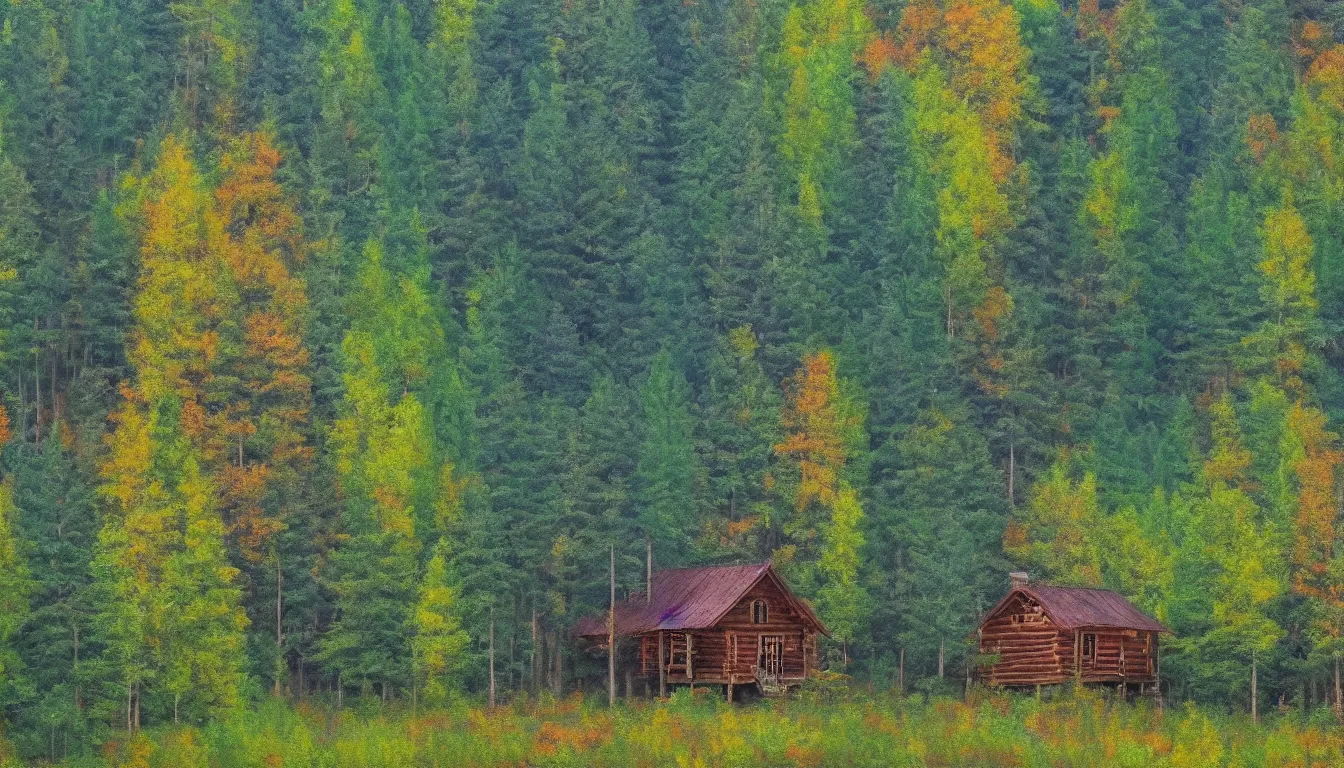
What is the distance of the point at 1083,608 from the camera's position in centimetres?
7656

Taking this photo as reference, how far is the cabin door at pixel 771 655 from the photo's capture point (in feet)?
253

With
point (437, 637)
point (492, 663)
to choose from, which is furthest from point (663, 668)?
point (437, 637)

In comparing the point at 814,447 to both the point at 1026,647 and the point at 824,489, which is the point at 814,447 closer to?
the point at 824,489

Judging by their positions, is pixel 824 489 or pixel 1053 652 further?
pixel 824 489

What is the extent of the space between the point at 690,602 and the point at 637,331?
25.0 meters

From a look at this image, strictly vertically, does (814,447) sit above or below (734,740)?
above

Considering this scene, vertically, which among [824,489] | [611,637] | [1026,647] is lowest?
[1026,647]

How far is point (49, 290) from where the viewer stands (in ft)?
303

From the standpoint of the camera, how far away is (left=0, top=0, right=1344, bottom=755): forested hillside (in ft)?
250

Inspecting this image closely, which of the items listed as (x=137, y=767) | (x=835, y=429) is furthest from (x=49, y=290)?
(x=137, y=767)

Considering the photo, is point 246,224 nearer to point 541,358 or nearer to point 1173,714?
point 541,358

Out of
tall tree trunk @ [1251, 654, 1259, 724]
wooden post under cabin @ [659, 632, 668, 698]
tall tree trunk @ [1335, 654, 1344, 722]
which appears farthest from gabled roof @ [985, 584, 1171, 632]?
wooden post under cabin @ [659, 632, 668, 698]

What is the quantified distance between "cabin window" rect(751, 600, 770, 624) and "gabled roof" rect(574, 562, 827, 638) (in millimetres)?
931

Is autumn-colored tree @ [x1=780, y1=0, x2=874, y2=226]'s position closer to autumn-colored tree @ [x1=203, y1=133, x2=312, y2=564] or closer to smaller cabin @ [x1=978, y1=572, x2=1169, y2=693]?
autumn-colored tree @ [x1=203, y1=133, x2=312, y2=564]
